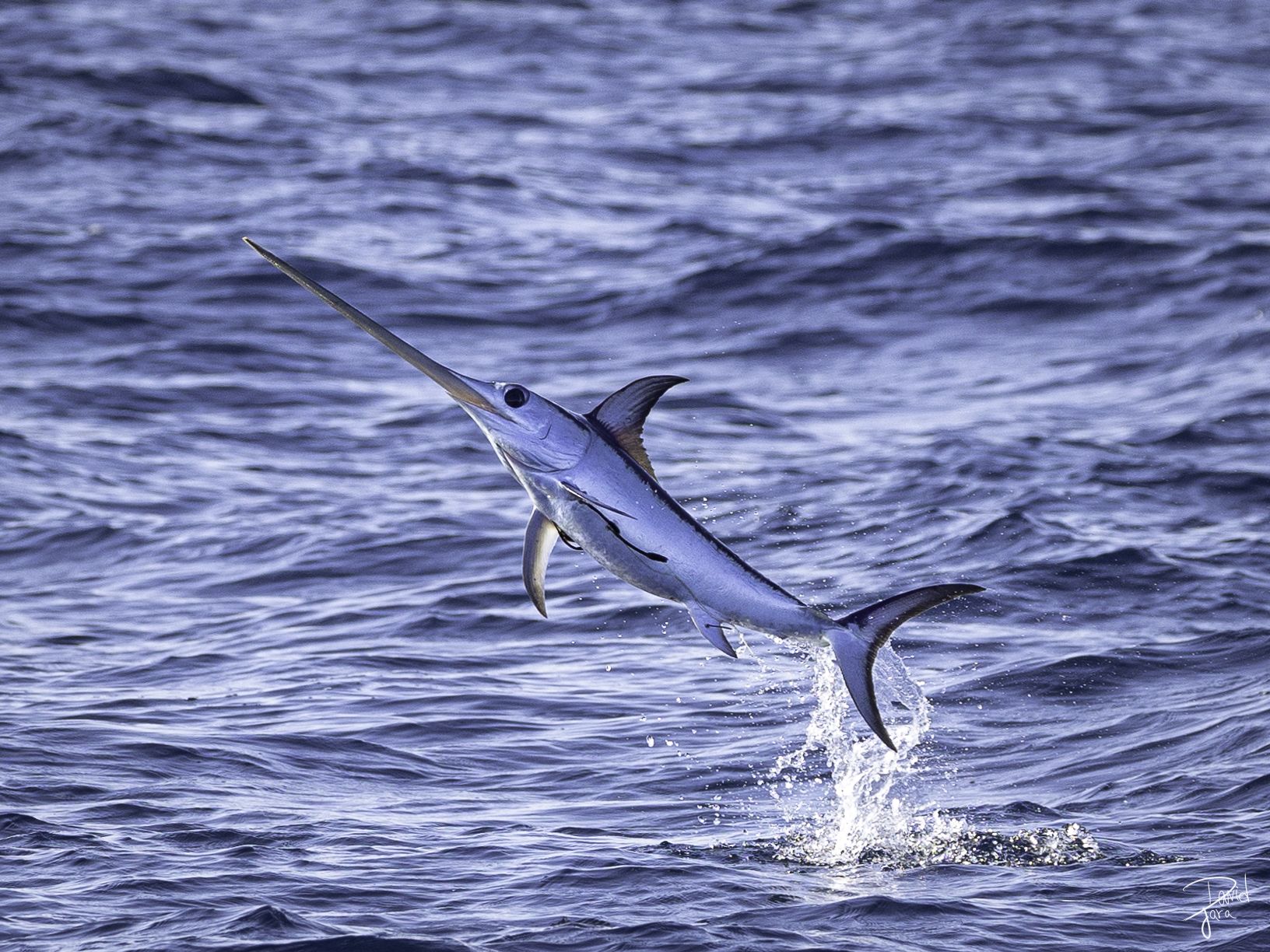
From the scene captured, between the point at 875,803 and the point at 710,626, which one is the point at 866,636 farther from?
the point at 875,803

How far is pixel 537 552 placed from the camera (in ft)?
20.1

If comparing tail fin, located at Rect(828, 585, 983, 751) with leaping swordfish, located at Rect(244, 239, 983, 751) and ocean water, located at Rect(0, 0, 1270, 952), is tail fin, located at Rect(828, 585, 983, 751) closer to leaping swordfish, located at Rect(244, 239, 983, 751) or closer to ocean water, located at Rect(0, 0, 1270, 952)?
leaping swordfish, located at Rect(244, 239, 983, 751)

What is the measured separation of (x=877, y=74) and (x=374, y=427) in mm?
17115

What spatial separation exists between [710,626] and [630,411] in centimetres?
74

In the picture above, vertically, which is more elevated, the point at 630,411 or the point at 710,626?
the point at 630,411

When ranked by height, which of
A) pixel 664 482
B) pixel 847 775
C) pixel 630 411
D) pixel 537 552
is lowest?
pixel 664 482

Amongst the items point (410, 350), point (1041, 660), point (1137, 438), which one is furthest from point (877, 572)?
point (410, 350)

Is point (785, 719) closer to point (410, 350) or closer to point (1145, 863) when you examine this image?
point (1145, 863)

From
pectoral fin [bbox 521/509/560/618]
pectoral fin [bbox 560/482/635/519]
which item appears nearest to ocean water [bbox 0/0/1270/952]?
pectoral fin [bbox 521/509/560/618]
